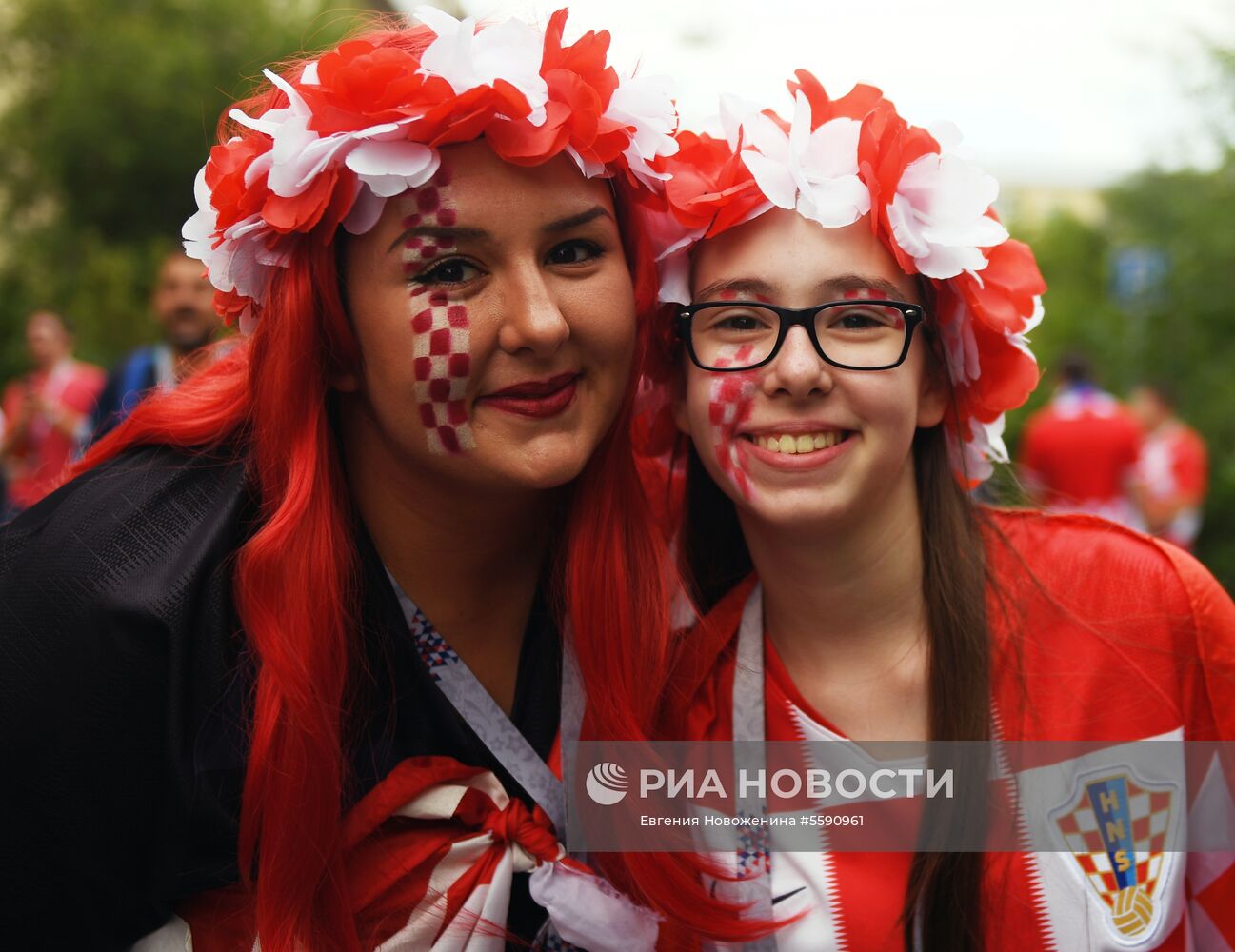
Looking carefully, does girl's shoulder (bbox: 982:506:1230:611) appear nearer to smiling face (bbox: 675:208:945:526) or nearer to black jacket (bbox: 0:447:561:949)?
smiling face (bbox: 675:208:945:526)

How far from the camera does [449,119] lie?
2000 mm

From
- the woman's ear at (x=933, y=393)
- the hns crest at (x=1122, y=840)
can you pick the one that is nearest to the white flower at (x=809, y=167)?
the woman's ear at (x=933, y=393)

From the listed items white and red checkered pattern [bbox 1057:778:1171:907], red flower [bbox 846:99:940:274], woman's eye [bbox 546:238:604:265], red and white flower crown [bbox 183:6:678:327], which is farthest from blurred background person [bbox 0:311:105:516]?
white and red checkered pattern [bbox 1057:778:1171:907]

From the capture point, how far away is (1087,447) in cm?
702

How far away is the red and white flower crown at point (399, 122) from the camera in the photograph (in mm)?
1987

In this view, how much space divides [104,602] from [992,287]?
1.69m

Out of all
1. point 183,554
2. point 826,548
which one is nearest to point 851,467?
point 826,548

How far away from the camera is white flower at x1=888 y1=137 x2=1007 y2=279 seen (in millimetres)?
2094

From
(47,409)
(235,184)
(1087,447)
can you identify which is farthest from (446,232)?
(1087,447)

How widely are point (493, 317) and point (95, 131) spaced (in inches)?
669

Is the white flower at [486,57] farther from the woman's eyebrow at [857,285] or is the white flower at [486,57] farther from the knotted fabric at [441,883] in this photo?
the knotted fabric at [441,883]

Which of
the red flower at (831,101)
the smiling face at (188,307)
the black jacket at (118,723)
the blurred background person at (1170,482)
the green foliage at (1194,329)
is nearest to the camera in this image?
the black jacket at (118,723)

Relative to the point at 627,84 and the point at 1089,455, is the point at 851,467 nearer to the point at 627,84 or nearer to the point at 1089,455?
the point at 627,84

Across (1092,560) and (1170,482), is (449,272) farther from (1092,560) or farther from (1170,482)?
(1170,482)
